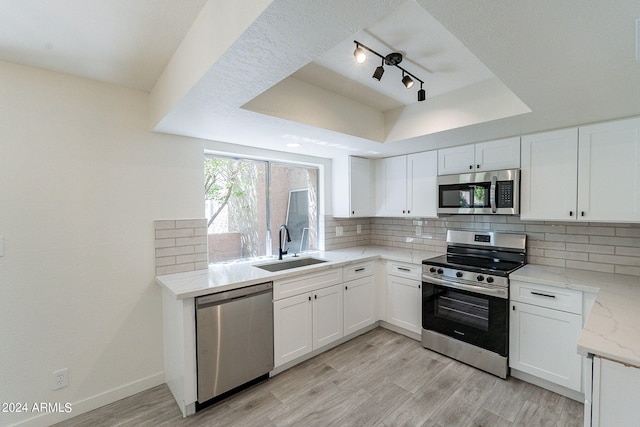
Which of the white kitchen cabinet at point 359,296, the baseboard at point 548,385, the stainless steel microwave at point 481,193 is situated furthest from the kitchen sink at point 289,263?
the baseboard at point 548,385

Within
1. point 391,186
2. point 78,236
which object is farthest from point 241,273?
point 391,186

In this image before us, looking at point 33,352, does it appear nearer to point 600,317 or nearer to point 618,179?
point 600,317

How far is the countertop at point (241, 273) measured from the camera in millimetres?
2029

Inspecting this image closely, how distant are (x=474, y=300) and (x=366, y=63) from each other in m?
2.27

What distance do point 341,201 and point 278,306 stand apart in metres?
1.72

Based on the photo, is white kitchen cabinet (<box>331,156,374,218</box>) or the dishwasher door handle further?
white kitchen cabinet (<box>331,156,374,218</box>)

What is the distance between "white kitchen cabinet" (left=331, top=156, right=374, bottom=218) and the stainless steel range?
1.14m

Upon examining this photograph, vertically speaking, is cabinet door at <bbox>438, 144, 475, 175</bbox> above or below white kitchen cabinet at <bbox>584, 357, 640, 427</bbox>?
above

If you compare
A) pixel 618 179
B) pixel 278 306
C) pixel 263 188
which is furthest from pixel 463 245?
pixel 263 188

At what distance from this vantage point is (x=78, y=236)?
2.02 m

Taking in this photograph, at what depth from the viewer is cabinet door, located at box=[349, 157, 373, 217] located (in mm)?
3553

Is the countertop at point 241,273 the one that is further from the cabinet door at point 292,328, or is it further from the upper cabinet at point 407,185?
the upper cabinet at point 407,185

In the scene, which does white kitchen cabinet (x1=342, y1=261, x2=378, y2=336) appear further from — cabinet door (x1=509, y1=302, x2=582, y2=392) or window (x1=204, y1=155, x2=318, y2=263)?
cabinet door (x1=509, y1=302, x2=582, y2=392)

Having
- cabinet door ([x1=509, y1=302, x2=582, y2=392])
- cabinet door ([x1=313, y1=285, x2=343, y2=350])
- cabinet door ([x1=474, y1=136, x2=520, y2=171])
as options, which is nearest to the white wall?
cabinet door ([x1=313, y1=285, x2=343, y2=350])
